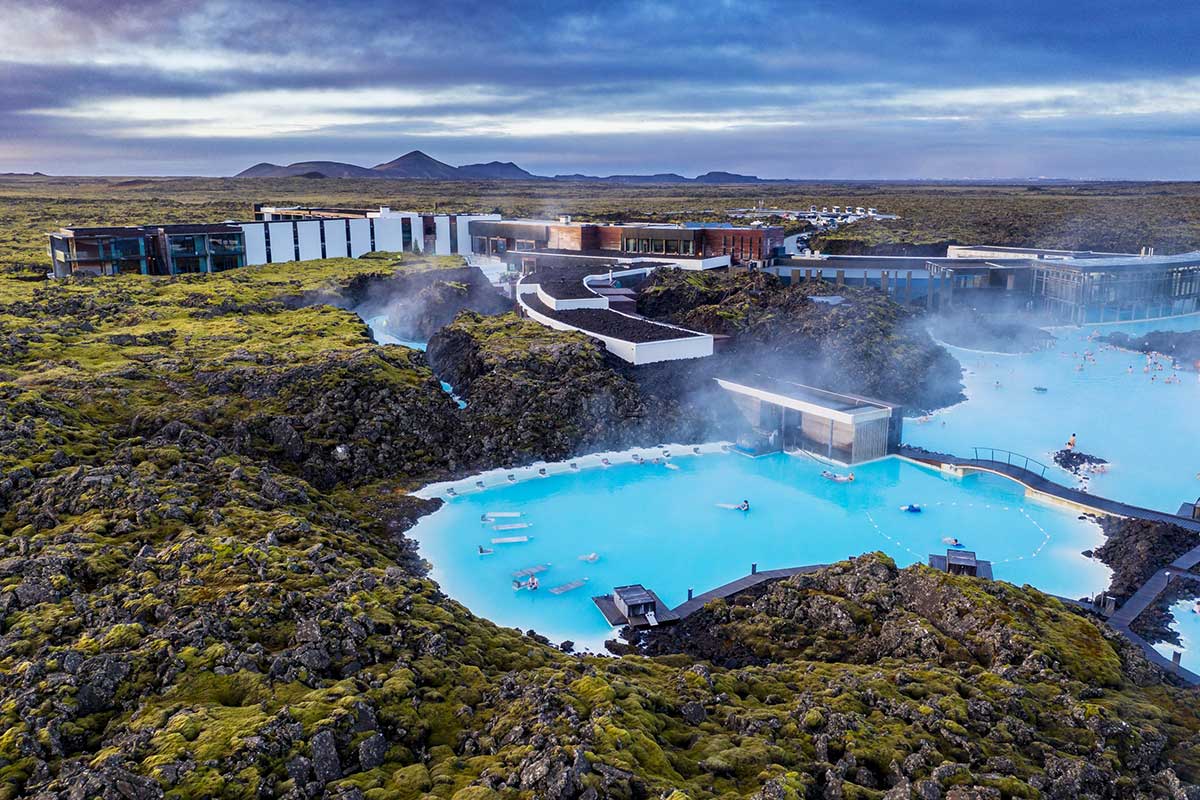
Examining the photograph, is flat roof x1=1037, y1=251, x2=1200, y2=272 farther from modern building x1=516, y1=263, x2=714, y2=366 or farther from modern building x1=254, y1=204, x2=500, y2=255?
modern building x1=254, y1=204, x2=500, y2=255

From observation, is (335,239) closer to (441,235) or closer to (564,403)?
(441,235)

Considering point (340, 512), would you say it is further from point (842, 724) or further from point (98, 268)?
point (98, 268)

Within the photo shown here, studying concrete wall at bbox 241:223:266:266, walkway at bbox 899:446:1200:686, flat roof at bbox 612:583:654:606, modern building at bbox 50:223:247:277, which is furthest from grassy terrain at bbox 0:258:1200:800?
concrete wall at bbox 241:223:266:266

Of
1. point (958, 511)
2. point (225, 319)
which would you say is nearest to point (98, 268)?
point (225, 319)

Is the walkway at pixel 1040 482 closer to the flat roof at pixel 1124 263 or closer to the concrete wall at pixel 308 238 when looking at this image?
the flat roof at pixel 1124 263

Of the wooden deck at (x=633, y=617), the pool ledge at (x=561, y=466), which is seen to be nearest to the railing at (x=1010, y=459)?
the pool ledge at (x=561, y=466)
